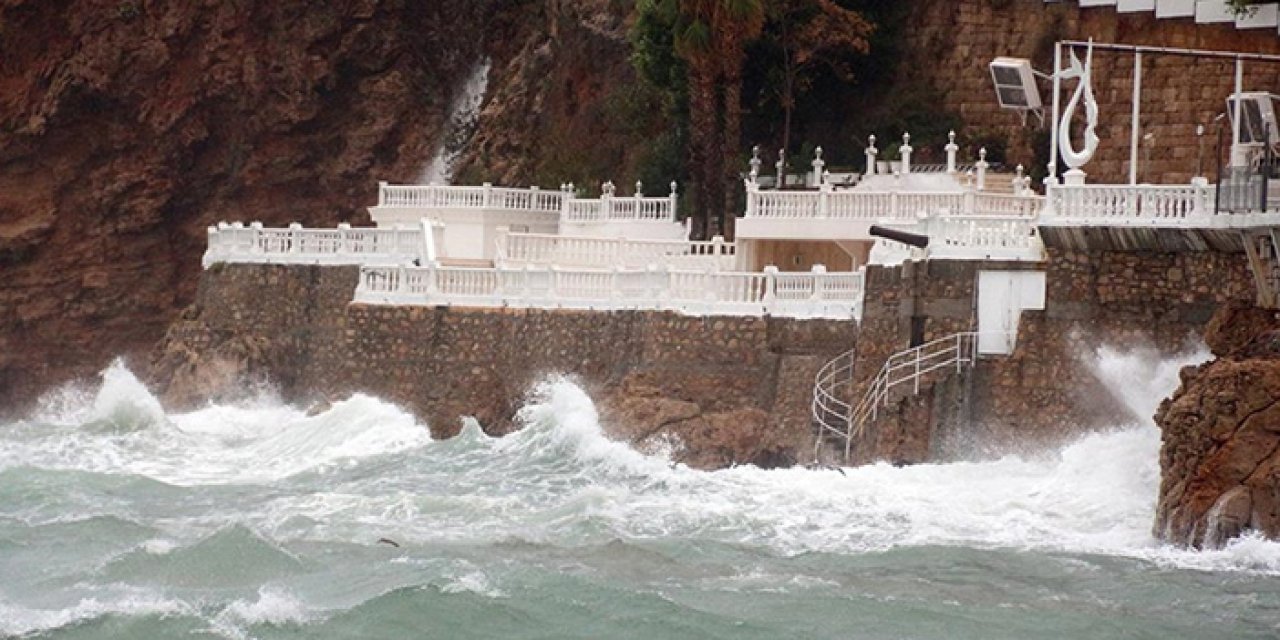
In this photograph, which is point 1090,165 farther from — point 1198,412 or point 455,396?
point 1198,412

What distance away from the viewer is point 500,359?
4419 cm

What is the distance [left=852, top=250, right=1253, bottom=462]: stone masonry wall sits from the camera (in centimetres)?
3703

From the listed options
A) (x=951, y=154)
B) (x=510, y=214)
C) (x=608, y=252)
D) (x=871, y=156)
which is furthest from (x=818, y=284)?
(x=510, y=214)

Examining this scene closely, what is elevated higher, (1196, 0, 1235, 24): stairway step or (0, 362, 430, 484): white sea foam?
(1196, 0, 1235, 24): stairway step

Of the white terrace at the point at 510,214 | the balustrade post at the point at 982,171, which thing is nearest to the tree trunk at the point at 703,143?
the white terrace at the point at 510,214

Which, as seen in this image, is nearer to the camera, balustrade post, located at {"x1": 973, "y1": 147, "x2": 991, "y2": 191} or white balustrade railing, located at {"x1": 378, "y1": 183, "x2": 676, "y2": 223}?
balustrade post, located at {"x1": 973, "y1": 147, "x2": 991, "y2": 191}

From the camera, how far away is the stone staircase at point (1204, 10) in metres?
45.5

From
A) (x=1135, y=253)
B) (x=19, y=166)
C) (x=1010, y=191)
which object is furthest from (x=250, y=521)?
(x=19, y=166)

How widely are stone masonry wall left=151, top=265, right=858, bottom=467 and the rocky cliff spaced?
12.9 meters

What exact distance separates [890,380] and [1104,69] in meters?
10.7

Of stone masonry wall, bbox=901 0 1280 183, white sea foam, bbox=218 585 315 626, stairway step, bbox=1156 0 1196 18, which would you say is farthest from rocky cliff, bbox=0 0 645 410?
white sea foam, bbox=218 585 315 626

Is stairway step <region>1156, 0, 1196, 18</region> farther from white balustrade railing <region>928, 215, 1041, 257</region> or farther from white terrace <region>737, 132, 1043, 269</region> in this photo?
white balustrade railing <region>928, 215, 1041, 257</region>

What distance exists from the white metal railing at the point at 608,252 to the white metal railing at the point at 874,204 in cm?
89

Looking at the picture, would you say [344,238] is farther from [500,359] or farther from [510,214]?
[500,359]
